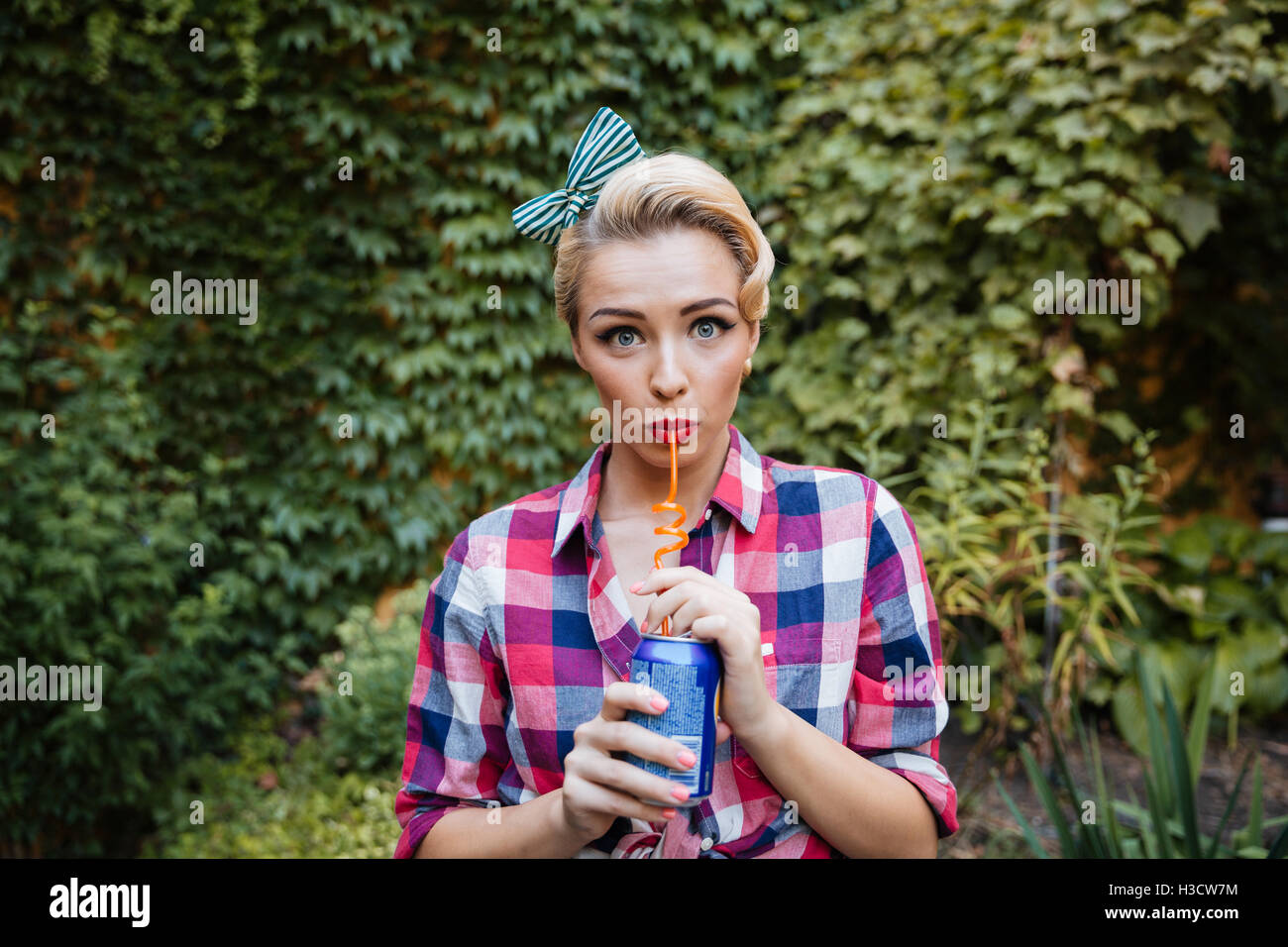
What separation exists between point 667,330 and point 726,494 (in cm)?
28

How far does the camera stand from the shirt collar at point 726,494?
1354 millimetres

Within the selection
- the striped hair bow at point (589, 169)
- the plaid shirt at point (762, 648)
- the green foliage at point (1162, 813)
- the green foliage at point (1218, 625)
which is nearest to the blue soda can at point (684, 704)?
the plaid shirt at point (762, 648)

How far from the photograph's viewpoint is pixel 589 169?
140 cm

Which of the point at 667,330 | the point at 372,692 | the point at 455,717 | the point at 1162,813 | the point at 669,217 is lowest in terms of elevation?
the point at 1162,813

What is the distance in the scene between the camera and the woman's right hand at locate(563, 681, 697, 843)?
3.30 ft

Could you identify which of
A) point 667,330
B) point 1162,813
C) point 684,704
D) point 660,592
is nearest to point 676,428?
point 667,330

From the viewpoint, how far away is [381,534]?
425 centimetres

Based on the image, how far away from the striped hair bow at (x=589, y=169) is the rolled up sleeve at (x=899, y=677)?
70 centimetres

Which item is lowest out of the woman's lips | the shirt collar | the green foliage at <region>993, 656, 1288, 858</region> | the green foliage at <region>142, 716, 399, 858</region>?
the green foliage at <region>142, 716, 399, 858</region>

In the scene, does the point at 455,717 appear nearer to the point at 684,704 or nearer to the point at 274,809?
the point at 684,704

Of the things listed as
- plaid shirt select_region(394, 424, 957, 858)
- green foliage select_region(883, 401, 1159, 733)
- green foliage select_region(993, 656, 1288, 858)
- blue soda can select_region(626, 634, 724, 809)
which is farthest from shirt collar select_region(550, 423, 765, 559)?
green foliage select_region(883, 401, 1159, 733)

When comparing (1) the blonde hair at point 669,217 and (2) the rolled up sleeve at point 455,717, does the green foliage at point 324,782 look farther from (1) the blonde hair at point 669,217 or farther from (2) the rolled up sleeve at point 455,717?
(1) the blonde hair at point 669,217

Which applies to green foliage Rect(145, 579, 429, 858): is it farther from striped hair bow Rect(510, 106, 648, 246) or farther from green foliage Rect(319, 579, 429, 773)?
striped hair bow Rect(510, 106, 648, 246)
